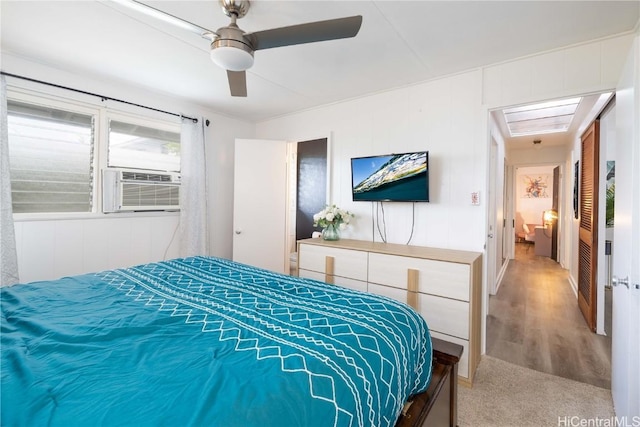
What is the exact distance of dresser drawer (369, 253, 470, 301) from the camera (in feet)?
7.28

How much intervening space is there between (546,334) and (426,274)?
1707 mm

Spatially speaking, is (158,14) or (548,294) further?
(548,294)

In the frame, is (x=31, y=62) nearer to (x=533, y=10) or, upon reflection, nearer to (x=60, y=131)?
(x=60, y=131)

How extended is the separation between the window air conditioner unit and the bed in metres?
1.38

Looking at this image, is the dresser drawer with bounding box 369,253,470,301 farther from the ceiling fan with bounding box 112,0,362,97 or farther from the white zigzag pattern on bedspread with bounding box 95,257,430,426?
the ceiling fan with bounding box 112,0,362,97

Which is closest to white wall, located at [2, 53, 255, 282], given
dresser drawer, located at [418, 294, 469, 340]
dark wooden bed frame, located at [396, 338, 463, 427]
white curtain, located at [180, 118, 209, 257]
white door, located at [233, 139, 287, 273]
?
white curtain, located at [180, 118, 209, 257]

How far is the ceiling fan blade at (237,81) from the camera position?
192 cm

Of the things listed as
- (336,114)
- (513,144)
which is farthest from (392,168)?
(513,144)

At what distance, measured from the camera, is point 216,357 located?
979 mm

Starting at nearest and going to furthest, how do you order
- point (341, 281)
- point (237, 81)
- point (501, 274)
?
point (237, 81), point (341, 281), point (501, 274)

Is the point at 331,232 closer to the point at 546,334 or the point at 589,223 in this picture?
the point at 546,334

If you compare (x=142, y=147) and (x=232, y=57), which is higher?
(x=232, y=57)

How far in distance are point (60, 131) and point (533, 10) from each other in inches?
151

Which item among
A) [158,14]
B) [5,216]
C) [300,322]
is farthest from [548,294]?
[5,216]
